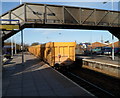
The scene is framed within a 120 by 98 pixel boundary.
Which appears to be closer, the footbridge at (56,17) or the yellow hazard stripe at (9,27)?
the yellow hazard stripe at (9,27)

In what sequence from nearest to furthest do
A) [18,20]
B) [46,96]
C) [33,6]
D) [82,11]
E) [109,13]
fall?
[46,96] → [18,20] → [33,6] → [82,11] → [109,13]

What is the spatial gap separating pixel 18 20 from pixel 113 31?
11.3 metres

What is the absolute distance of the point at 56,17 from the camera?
573 inches

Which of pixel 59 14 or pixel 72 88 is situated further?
pixel 59 14

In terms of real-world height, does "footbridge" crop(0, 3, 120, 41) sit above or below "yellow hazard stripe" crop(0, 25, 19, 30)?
above

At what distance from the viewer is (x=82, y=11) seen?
607 inches

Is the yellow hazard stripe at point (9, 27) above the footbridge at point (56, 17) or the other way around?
the other way around

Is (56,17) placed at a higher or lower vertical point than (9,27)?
higher

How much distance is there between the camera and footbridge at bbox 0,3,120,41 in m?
13.6

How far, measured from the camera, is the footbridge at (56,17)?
13.6 meters

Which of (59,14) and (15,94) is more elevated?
(59,14)

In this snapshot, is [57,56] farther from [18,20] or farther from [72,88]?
[72,88]

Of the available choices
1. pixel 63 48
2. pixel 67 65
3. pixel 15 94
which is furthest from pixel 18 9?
pixel 15 94

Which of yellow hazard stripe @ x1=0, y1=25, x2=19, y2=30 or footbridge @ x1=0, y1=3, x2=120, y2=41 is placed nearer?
yellow hazard stripe @ x1=0, y1=25, x2=19, y2=30
